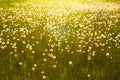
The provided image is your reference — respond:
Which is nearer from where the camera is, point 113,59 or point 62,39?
point 113,59

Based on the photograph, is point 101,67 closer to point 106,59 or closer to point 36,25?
point 106,59

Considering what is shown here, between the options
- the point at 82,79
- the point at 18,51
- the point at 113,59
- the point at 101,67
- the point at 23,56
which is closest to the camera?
the point at 82,79

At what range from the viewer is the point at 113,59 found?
606 cm

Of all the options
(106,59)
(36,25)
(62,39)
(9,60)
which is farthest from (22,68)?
(36,25)

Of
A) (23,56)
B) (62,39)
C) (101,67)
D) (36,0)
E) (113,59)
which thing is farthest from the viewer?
(36,0)

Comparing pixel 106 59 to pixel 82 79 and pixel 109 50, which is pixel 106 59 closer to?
pixel 109 50

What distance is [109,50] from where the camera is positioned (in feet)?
22.0

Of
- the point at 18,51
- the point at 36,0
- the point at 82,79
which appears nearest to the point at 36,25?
the point at 18,51

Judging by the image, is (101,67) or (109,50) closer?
(101,67)

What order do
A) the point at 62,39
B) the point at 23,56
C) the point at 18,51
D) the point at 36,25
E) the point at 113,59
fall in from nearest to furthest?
the point at 113,59
the point at 23,56
the point at 18,51
the point at 62,39
the point at 36,25

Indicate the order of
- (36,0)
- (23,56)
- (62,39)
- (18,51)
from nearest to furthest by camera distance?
1. (23,56)
2. (18,51)
3. (62,39)
4. (36,0)

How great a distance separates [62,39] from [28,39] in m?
1.02

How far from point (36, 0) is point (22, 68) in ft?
61.5

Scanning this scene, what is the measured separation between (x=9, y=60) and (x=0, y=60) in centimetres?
29
